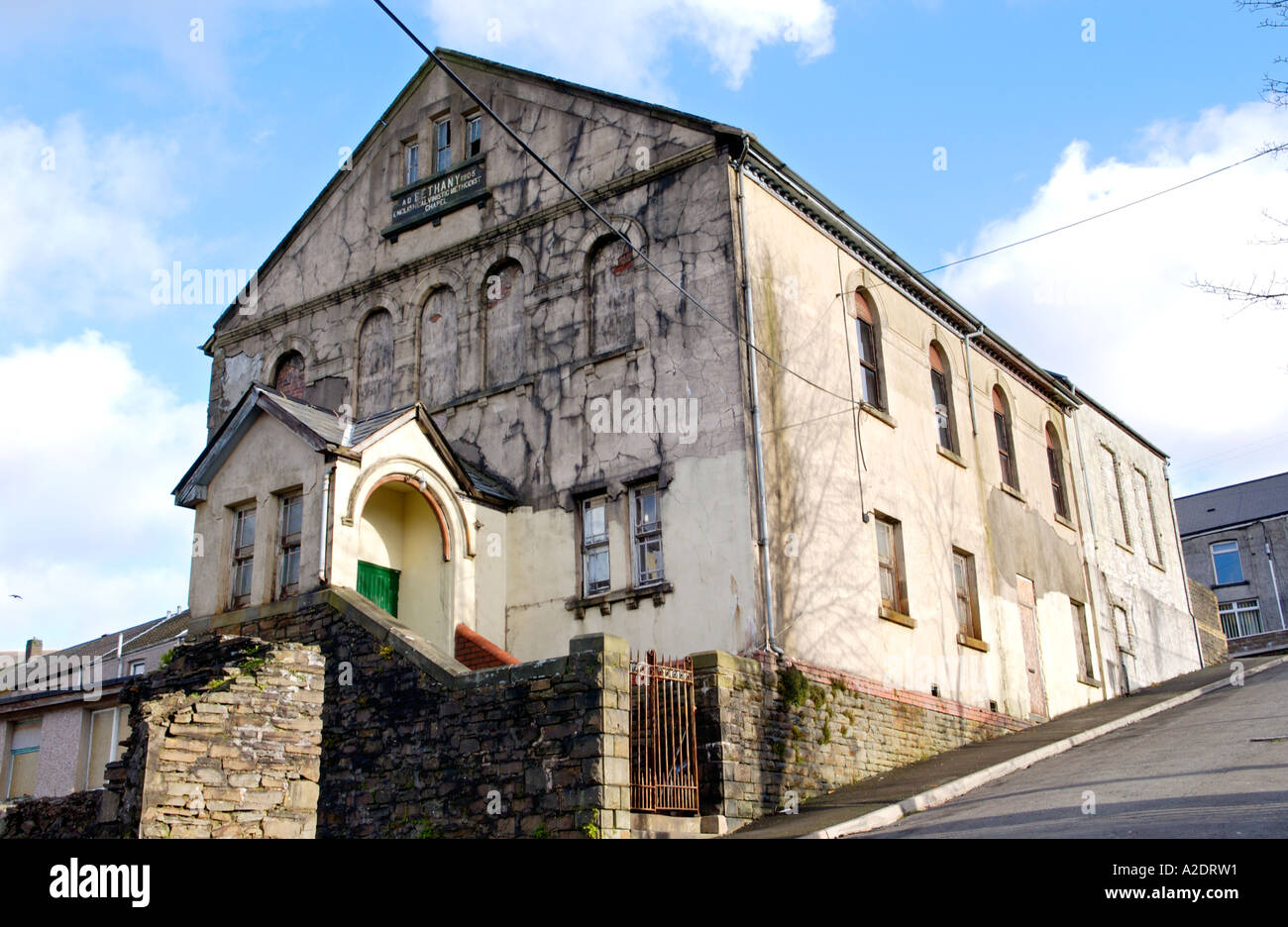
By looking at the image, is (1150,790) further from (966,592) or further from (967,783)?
(966,592)

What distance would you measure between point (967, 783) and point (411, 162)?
47.7 feet

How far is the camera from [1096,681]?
80.9ft

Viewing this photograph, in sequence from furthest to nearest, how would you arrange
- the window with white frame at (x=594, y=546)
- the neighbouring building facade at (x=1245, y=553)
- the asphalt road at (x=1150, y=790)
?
the neighbouring building facade at (x=1245, y=553) < the window with white frame at (x=594, y=546) < the asphalt road at (x=1150, y=790)

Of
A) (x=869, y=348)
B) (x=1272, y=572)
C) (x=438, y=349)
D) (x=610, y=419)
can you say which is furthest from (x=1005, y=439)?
(x=1272, y=572)

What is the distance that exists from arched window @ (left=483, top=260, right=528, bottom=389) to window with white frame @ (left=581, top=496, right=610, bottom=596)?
9.11 ft

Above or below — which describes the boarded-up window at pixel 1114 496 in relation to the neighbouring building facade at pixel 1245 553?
below

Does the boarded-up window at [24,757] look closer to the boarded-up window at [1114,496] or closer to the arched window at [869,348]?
the arched window at [869,348]

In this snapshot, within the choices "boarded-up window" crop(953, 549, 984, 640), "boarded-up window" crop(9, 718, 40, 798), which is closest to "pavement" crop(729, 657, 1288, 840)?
"boarded-up window" crop(953, 549, 984, 640)

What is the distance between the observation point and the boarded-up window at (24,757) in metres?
26.9

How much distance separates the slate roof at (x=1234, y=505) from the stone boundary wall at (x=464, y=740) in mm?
42245

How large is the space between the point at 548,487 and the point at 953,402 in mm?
8391

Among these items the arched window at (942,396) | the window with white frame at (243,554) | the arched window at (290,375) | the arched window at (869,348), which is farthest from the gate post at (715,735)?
the arched window at (290,375)

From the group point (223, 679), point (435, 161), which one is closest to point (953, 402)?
point (435, 161)
